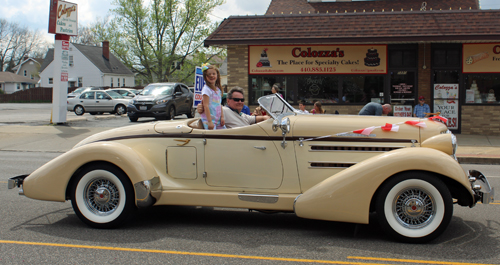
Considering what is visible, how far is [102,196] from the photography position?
483 centimetres

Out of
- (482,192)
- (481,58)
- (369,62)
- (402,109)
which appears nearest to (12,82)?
(369,62)

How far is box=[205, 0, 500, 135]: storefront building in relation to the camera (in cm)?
1509

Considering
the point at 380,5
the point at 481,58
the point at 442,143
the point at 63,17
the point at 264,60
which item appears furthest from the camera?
the point at 380,5

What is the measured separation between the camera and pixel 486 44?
1522 cm

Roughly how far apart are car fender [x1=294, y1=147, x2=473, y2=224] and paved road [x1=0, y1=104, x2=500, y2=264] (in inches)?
12.2

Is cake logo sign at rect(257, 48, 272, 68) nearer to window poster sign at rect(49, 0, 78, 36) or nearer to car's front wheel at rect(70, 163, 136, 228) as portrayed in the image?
window poster sign at rect(49, 0, 78, 36)

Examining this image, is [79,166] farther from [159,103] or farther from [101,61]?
[101,61]

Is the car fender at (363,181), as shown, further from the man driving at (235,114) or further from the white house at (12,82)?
the white house at (12,82)

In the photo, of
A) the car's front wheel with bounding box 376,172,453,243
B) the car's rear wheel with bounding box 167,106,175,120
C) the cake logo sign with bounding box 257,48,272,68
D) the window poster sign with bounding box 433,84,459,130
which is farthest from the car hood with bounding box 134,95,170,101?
the car's front wheel with bounding box 376,172,453,243

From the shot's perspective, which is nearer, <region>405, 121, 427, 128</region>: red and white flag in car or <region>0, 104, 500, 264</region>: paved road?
Answer: <region>0, 104, 500, 264</region>: paved road

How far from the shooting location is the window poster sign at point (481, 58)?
A: 15.2 m

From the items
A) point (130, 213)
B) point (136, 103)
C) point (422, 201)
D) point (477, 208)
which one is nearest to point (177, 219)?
point (130, 213)

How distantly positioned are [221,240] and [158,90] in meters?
16.9

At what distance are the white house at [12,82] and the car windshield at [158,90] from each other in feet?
180
